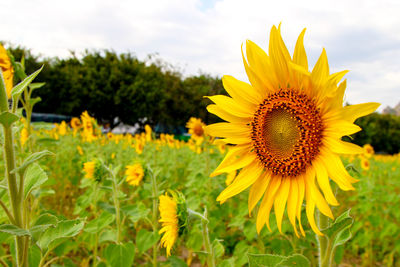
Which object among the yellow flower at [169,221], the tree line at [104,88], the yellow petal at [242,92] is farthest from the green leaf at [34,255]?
the tree line at [104,88]

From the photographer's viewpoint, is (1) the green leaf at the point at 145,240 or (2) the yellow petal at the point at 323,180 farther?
(1) the green leaf at the point at 145,240

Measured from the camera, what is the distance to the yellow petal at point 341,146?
937 millimetres

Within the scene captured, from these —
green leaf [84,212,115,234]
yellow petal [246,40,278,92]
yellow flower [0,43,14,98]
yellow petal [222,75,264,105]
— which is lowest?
green leaf [84,212,115,234]

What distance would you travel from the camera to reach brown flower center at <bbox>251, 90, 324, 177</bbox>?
1.13 meters

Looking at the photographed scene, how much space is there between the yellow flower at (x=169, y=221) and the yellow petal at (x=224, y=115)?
0.41 meters

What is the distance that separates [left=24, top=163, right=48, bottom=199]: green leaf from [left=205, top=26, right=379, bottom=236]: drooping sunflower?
2.03 ft

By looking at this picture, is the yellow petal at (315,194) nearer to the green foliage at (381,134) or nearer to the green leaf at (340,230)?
the green leaf at (340,230)

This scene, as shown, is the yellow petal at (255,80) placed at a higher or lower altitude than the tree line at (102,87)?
lower

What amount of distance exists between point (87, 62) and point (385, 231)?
2869cm

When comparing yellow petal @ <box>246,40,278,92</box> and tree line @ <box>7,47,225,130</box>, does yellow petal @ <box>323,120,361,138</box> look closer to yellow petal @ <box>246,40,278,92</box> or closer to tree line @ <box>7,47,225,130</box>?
yellow petal @ <box>246,40,278,92</box>

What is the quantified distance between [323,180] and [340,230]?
16cm

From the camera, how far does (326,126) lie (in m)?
1.09

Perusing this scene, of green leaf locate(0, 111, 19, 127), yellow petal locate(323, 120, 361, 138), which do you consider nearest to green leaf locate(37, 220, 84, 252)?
green leaf locate(0, 111, 19, 127)

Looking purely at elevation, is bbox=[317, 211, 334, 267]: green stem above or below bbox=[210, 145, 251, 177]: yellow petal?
below
